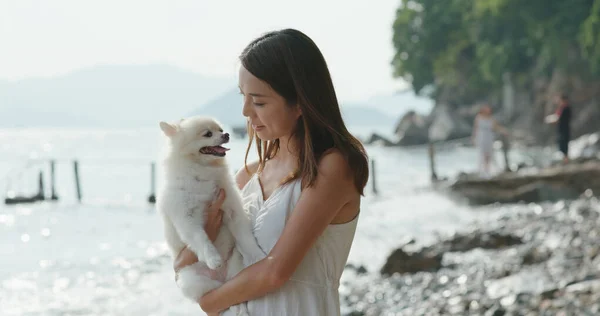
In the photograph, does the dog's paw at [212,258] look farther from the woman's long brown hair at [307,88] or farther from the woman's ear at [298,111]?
the woman's ear at [298,111]

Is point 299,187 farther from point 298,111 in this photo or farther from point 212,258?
point 212,258

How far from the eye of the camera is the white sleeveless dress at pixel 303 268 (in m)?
2.68

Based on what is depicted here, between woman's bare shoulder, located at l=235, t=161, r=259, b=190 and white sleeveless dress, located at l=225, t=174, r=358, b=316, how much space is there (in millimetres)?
515

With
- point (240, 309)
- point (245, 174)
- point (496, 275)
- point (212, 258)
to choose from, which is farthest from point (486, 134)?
point (240, 309)

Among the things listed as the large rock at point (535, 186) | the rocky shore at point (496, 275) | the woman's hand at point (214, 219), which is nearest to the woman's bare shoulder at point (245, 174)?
the woman's hand at point (214, 219)

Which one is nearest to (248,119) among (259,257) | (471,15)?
(259,257)

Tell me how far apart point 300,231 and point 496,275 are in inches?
371

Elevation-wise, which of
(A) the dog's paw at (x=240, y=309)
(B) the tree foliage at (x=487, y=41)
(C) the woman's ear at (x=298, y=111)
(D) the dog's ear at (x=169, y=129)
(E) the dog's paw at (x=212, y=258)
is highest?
(C) the woman's ear at (x=298, y=111)

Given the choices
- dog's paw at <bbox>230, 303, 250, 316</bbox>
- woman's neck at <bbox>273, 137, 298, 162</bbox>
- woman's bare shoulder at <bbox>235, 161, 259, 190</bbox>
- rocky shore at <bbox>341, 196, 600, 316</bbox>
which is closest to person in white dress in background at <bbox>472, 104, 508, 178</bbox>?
rocky shore at <bbox>341, 196, 600, 316</bbox>

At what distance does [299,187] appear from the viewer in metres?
2.70

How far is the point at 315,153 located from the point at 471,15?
5261 centimetres

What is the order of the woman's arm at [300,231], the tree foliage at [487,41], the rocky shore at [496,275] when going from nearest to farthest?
the woman's arm at [300,231] < the rocky shore at [496,275] < the tree foliage at [487,41]

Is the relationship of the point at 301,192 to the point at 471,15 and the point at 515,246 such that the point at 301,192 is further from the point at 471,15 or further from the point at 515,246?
the point at 471,15

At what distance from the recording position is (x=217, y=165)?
10.4 ft
